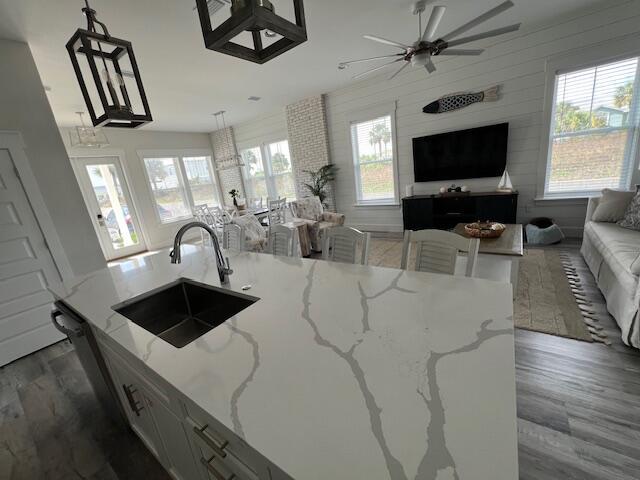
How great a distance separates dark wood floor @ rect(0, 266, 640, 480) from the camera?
1.29 meters

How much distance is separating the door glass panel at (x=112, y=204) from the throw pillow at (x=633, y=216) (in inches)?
327

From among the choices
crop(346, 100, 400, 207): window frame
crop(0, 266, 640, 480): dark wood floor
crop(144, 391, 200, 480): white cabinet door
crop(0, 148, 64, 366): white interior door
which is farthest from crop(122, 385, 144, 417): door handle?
crop(346, 100, 400, 207): window frame

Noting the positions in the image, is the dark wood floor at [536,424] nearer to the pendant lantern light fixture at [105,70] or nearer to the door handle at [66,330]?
the door handle at [66,330]

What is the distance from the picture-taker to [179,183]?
717cm

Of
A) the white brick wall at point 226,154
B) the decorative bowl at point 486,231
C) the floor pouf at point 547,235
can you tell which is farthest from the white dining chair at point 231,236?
the white brick wall at point 226,154

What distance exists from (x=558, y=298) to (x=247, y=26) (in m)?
3.20

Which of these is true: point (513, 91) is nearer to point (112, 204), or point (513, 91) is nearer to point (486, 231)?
point (486, 231)

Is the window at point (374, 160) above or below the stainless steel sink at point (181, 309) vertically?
above

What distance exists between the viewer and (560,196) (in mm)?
3875

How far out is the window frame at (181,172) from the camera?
6448 mm

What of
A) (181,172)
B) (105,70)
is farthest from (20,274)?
(181,172)

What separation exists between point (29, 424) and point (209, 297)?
165 cm

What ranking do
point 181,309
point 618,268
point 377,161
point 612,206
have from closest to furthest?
1. point 181,309
2. point 618,268
3. point 612,206
4. point 377,161

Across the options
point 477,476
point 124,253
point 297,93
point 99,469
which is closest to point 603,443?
point 477,476
